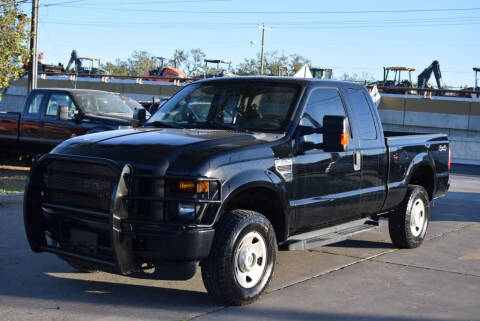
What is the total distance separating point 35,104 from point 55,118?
856mm

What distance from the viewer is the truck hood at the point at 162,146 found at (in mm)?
4934

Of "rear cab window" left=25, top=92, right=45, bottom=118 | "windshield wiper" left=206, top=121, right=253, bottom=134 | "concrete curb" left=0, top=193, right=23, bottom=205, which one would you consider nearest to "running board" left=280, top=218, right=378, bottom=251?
"windshield wiper" left=206, top=121, right=253, bottom=134

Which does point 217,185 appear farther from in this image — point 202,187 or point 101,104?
point 101,104

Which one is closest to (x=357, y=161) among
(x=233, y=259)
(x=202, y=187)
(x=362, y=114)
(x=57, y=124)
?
(x=362, y=114)

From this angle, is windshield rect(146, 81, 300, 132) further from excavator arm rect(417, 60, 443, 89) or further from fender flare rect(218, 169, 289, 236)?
excavator arm rect(417, 60, 443, 89)

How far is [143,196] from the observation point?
16.0ft

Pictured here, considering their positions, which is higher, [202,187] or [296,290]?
[202,187]

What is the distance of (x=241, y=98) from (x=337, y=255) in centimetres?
232

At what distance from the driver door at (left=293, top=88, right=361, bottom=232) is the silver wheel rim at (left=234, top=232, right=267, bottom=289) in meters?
0.65

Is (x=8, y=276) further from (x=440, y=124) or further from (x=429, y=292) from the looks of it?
(x=440, y=124)

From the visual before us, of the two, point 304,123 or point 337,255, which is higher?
point 304,123

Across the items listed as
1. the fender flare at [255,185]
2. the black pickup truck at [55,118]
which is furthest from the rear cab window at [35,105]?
the fender flare at [255,185]

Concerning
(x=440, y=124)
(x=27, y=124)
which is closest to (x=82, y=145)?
(x=27, y=124)

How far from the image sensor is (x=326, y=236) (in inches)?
248
